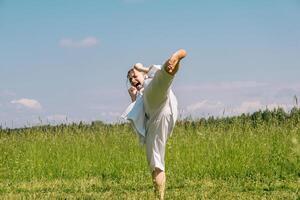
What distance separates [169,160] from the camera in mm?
9344

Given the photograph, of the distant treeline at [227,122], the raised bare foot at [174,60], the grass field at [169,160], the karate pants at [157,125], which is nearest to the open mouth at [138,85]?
the karate pants at [157,125]

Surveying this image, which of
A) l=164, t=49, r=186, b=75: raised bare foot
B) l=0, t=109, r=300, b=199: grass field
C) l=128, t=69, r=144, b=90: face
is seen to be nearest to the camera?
l=164, t=49, r=186, b=75: raised bare foot

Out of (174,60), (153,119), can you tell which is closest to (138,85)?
(153,119)

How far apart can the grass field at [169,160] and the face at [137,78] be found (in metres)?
1.48

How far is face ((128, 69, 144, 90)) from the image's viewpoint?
17.2 ft

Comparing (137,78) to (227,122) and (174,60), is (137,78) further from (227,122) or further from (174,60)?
(227,122)

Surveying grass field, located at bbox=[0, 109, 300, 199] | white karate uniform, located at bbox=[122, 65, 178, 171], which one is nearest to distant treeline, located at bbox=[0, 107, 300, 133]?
grass field, located at bbox=[0, 109, 300, 199]

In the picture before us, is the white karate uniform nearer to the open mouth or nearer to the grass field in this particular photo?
the open mouth

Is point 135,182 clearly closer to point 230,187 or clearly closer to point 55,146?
point 230,187

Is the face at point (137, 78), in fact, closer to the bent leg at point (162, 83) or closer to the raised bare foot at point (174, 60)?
the bent leg at point (162, 83)

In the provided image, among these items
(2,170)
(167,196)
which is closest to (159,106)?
(167,196)

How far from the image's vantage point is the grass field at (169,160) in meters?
7.17

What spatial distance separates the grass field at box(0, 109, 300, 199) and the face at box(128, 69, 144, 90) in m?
1.48

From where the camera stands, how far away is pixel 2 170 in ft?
33.4
